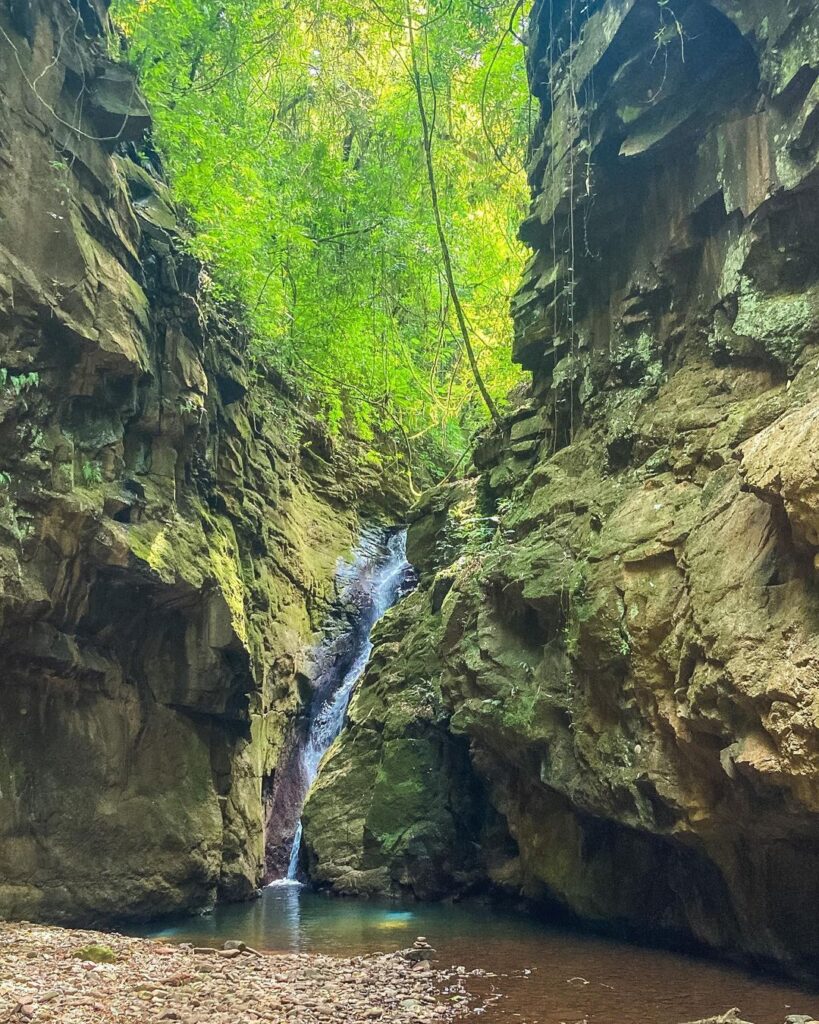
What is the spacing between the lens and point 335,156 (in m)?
16.2

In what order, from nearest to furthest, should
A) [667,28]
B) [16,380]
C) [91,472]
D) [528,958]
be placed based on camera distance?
[528,958] < [667,28] < [16,380] < [91,472]

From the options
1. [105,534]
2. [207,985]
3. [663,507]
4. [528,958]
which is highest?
[105,534]

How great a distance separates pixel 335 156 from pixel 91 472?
8.90 m

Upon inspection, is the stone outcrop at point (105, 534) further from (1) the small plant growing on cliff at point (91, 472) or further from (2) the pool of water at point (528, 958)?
(2) the pool of water at point (528, 958)

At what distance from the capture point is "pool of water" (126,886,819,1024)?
6.65m

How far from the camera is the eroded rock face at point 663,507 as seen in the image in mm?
6887

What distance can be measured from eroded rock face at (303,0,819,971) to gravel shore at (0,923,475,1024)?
3011mm

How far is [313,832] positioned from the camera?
15.3 meters

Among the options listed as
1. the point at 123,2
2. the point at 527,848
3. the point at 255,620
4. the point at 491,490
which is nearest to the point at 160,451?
the point at 255,620

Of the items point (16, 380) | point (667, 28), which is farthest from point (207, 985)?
point (667, 28)

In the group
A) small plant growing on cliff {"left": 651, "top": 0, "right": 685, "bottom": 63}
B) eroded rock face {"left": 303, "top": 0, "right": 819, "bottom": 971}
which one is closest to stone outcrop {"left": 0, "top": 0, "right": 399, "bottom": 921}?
eroded rock face {"left": 303, "top": 0, "right": 819, "bottom": 971}

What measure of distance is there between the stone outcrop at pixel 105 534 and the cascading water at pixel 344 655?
1940 millimetres

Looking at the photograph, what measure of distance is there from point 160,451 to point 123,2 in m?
7.54

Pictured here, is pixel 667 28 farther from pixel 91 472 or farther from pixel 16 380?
pixel 91 472
